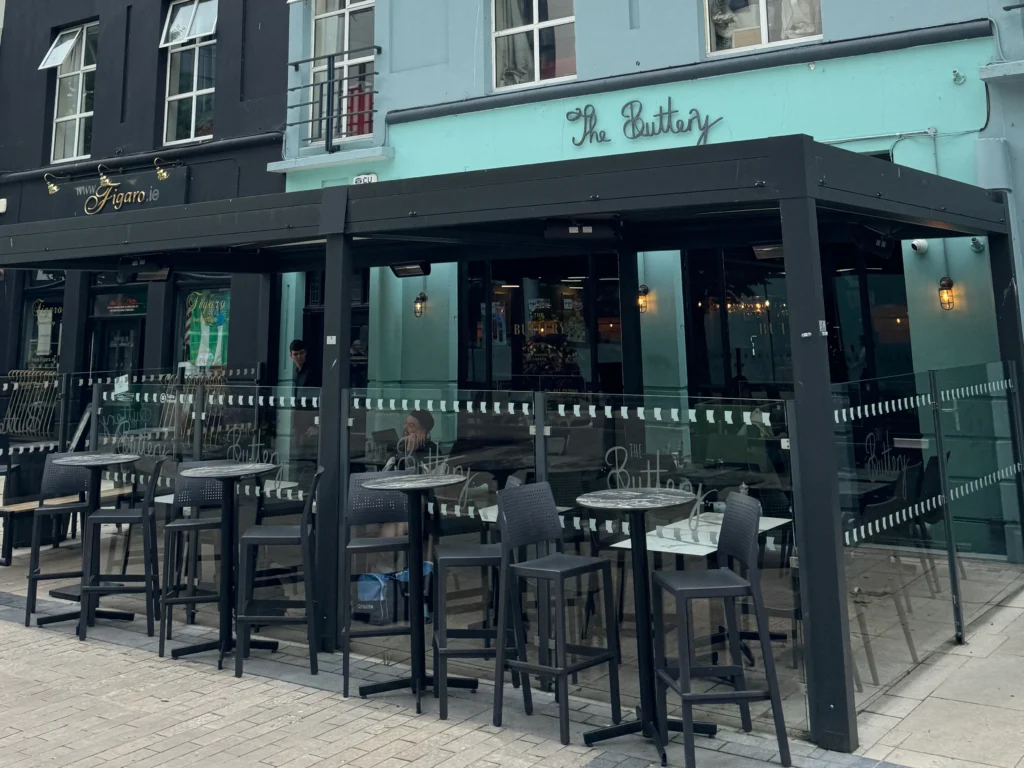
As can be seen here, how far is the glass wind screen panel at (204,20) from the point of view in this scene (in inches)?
523

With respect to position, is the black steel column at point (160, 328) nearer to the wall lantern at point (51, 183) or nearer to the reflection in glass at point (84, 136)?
the wall lantern at point (51, 183)

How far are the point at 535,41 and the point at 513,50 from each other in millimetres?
355

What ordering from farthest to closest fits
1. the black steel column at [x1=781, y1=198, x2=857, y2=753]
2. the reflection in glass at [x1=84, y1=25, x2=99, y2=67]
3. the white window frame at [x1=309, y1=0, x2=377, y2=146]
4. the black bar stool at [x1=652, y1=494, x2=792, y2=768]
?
the reflection in glass at [x1=84, y1=25, x2=99, y2=67] → the white window frame at [x1=309, y1=0, x2=377, y2=146] → the black steel column at [x1=781, y1=198, x2=857, y2=753] → the black bar stool at [x1=652, y1=494, x2=792, y2=768]

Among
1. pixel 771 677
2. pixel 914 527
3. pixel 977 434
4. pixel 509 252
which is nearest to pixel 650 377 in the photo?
pixel 509 252

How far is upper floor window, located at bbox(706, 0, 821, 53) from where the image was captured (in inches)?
360

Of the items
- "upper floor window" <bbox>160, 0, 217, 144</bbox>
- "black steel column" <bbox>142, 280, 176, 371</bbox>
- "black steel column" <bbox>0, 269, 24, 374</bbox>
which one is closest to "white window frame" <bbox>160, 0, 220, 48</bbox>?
"upper floor window" <bbox>160, 0, 217, 144</bbox>

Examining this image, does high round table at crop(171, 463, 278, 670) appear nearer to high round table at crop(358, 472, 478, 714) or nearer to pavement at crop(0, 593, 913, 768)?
pavement at crop(0, 593, 913, 768)

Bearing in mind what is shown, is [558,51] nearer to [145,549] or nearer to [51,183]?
[145,549]

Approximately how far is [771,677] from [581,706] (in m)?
1.25

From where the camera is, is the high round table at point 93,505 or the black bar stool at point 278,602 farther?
the high round table at point 93,505

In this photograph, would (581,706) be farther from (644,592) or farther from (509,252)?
(509,252)

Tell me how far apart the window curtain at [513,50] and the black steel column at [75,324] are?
28.0 ft

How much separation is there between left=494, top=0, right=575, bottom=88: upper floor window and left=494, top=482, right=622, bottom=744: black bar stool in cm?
744

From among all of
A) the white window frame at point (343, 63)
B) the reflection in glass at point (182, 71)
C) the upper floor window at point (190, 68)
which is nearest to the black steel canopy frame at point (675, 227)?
the white window frame at point (343, 63)
